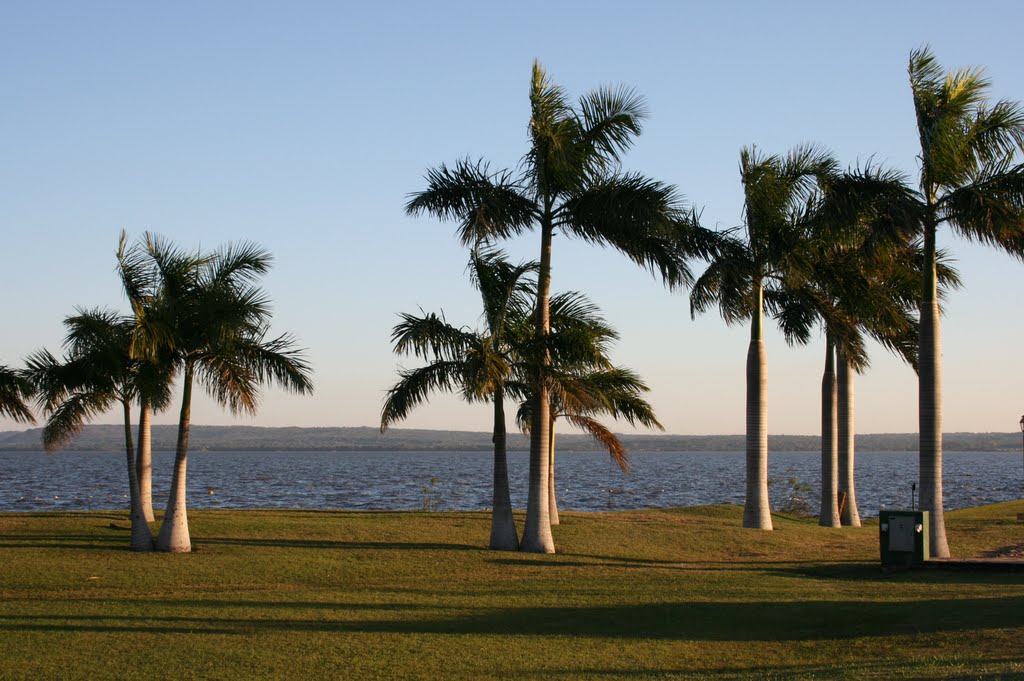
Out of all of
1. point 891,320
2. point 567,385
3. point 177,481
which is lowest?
point 177,481

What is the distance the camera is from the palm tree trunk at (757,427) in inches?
984

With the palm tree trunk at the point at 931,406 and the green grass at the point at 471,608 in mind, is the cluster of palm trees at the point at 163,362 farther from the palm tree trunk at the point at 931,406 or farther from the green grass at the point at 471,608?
the palm tree trunk at the point at 931,406

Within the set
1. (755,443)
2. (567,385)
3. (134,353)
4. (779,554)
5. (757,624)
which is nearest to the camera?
(757,624)

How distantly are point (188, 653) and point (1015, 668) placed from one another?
27.6 feet

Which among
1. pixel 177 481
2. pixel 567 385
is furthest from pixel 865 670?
pixel 177 481

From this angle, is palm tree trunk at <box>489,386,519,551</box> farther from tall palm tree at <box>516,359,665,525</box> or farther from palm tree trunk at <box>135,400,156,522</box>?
palm tree trunk at <box>135,400,156,522</box>

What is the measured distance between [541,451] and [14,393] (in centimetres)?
1015

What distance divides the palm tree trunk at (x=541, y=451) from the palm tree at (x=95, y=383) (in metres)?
6.88

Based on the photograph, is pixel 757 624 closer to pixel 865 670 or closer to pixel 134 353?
pixel 865 670

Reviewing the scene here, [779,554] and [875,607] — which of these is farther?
[779,554]

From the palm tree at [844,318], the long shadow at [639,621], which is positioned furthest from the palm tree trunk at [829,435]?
the long shadow at [639,621]

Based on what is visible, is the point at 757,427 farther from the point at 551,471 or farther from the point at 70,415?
the point at 70,415

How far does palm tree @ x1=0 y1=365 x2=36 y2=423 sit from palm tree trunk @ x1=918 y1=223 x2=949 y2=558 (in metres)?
17.1

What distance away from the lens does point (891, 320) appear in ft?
82.5
